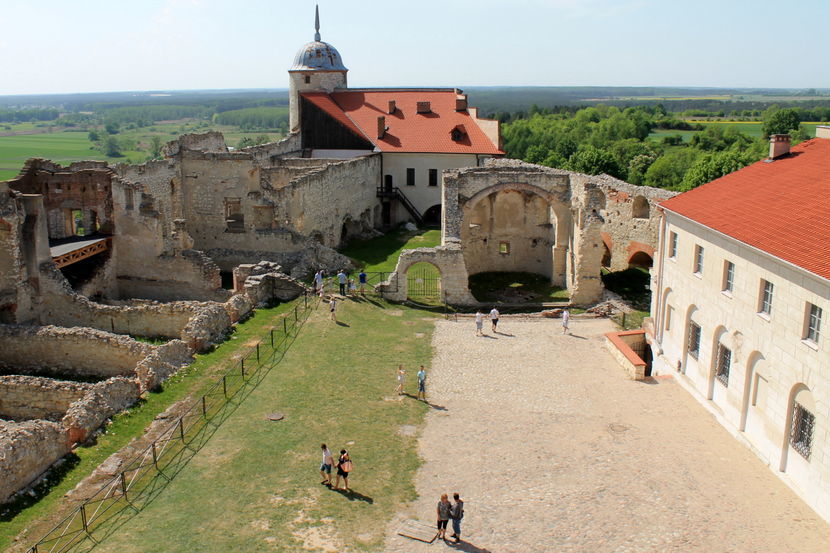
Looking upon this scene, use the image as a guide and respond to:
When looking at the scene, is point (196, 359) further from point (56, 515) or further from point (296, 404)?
point (56, 515)

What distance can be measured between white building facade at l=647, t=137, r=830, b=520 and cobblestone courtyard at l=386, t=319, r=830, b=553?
0.77m

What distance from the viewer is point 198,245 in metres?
39.9

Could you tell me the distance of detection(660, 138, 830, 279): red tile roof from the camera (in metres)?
18.6

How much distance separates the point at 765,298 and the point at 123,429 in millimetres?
17201

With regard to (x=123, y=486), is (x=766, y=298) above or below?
above

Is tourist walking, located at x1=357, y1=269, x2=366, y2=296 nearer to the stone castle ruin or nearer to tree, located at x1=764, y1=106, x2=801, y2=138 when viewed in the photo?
the stone castle ruin

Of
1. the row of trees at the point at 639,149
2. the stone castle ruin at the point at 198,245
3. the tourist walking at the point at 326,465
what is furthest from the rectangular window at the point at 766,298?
the row of trees at the point at 639,149

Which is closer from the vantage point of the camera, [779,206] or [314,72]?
[779,206]

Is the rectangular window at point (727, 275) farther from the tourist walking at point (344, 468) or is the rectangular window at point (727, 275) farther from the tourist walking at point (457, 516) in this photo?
→ the tourist walking at point (344, 468)

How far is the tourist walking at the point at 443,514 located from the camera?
608 inches

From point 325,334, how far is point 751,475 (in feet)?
48.7

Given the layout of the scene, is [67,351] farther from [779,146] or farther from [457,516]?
[779,146]

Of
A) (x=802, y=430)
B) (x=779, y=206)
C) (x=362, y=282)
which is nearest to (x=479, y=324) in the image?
(x=362, y=282)

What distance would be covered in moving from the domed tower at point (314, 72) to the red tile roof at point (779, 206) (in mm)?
36127
